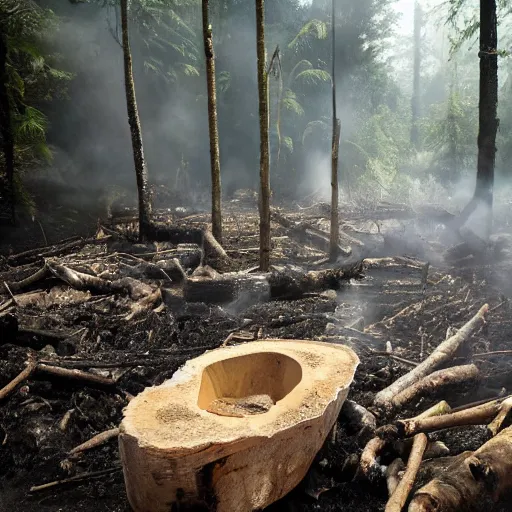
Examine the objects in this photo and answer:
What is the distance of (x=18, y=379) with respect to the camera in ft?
14.3

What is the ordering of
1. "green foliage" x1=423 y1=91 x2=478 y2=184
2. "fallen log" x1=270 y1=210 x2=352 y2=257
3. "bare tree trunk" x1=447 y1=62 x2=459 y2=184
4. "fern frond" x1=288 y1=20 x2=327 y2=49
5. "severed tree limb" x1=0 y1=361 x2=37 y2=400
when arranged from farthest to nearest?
"green foliage" x1=423 y1=91 x2=478 y2=184, "bare tree trunk" x1=447 y1=62 x2=459 y2=184, "fern frond" x1=288 y1=20 x2=327 y2=49, "fallen log" x1=270 y1=210 x2=352 y2=257, "severed tree limb" x1=0 y1=361 x2=37 y2=400

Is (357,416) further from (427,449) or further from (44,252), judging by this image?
(44,252)

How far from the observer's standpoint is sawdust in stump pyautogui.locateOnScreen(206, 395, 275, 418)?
354cm

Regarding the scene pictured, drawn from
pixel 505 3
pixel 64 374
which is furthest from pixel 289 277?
pixel 505 3

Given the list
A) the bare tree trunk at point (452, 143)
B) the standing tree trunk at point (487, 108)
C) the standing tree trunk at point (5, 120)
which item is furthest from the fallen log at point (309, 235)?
the bare tree trunk at point (452, 143)

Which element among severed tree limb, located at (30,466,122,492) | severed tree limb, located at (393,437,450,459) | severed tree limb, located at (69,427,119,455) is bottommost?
severed tree limb, located at (30,466,122,492)

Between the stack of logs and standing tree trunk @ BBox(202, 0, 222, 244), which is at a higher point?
standing tree trunk @ BBox(202, 0, 222, 244)

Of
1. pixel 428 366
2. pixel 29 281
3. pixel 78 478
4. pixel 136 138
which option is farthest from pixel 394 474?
pixel 136 138

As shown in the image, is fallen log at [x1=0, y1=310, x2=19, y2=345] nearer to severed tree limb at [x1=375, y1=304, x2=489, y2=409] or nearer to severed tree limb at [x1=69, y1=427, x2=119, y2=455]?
severed tree limb at [x1=69, y1=427, x2=119, y2=455]

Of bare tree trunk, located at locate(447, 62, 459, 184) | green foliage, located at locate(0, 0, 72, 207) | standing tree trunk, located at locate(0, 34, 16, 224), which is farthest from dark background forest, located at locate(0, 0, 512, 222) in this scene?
standing tree trunk, located at locate(0, 34, 16, 224)

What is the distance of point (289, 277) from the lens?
8.24 metres

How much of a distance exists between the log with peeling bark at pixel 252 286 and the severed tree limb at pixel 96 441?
4.05 metres

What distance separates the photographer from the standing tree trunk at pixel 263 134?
789 centimetres

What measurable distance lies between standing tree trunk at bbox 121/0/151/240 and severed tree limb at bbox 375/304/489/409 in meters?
8.93
